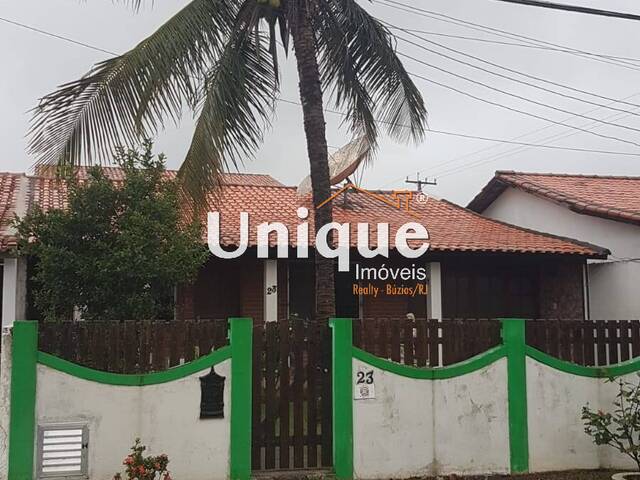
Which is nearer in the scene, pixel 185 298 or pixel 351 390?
pixel 351 390

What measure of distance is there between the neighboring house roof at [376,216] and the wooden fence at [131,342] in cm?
586

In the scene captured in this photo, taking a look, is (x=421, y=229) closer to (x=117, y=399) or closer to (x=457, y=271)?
(x=457, y=271)

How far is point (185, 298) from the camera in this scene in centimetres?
1311

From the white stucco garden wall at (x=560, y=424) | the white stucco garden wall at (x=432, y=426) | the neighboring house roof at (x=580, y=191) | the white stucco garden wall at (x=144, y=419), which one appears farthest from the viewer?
the neighboring house roof at (x=580, y=191)

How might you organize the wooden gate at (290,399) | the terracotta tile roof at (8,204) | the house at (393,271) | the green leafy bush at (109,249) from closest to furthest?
1. the wooden gate at (290,399)
2. the green leafy bush at (109,249)
3. the terracotta tile roof at (8,204)
4. the house at (393,271)

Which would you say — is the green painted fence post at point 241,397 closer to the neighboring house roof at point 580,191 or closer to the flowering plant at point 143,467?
the flowering plant at point 143,467

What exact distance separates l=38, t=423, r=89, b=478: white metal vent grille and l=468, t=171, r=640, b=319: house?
10644 mm

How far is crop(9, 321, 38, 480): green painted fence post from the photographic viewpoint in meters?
5.72

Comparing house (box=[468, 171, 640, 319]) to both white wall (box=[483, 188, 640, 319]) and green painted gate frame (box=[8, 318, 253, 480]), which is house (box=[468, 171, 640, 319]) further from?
green painted gate frame (box=[8, 318, 253, 480])

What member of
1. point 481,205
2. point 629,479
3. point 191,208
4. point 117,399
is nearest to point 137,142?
point 191,208

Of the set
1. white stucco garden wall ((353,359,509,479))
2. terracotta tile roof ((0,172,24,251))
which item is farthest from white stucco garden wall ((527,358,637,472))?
terracotta tile roof ((0,172,24,251))

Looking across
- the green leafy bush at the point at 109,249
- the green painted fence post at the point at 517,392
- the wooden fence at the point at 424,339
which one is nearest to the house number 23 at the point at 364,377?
the wooden fence at the point at 424,339

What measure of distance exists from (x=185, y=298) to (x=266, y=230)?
6.88 feet

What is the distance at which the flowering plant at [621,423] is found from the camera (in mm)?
6684
